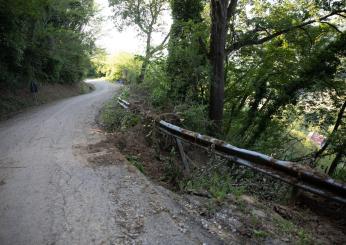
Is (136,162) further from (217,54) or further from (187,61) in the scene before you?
(187,61)

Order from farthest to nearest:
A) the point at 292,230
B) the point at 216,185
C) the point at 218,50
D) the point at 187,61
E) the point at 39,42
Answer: the point at 39,42 → the point at 187,61 → the point at 218,50 → the point at 216,185 → the point at 292,230

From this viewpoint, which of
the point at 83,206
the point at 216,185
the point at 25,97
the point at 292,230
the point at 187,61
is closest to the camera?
the point at 292,230

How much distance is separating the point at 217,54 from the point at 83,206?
24.3 feet


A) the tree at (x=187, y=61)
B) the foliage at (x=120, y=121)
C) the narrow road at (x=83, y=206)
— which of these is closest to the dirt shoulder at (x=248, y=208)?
the narrow road at (x=83, y=206)

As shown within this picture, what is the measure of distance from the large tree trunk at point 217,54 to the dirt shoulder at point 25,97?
1222 cm

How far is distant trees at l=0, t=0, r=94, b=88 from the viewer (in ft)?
48.6

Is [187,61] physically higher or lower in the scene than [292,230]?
higher

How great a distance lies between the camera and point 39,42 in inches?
810

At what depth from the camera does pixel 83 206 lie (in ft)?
12.7

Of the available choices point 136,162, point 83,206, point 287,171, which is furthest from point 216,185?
point 136,162

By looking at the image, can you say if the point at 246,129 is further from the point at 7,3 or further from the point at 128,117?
the point at 7,3

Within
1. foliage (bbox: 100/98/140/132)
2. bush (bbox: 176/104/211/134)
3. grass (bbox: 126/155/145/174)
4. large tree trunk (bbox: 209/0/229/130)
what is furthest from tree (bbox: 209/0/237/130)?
grass (bbox: 126/155/145/174)

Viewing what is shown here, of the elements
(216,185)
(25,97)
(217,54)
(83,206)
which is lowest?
(25,97)

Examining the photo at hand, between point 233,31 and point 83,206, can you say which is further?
point 233,31
